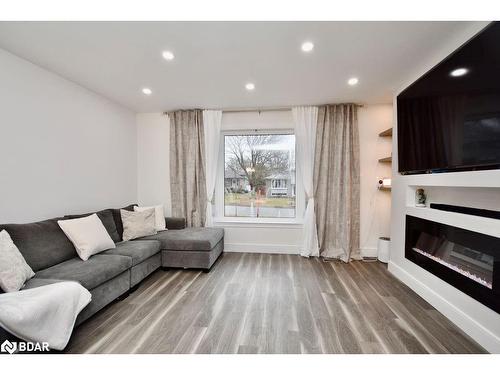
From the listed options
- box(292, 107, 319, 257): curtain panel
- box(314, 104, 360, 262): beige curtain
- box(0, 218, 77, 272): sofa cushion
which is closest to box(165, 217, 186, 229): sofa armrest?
box(0, 218, 77, 272): sofa cushion

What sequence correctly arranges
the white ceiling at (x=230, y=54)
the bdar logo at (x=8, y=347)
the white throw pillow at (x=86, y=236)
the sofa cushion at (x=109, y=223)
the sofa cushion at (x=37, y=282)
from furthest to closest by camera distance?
the sofa cushion at (x=109, y=223), the white throw pillow at (x=86, y=236), the white ceiling at (x=230, y=54), the sofa cushion at (x=37, y=282), the bdar logo at (x=8, y=347)

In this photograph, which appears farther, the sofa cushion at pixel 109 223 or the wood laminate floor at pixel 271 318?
the sofa cushion at pixel 109 223

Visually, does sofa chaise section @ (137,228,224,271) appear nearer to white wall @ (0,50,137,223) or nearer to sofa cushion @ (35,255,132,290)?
sofa cushion @ (35,255,132,290)

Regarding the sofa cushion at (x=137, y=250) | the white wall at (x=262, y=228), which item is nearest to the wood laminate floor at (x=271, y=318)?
the sofa cushion at (x=137, y=250)

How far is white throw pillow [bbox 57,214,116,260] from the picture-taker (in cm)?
241

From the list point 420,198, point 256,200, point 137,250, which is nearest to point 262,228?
point 256,200

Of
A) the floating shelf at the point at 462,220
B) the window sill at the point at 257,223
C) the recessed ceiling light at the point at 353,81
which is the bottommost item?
the window sill at the point at 257,223

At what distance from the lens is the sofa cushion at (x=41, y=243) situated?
205 cm

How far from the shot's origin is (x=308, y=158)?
3877 mm

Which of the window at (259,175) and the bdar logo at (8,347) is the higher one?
the window at (259,175)

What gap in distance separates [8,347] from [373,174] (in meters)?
4.46

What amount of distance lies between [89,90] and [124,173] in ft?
4.44

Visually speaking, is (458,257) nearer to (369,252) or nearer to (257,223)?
(369,252)

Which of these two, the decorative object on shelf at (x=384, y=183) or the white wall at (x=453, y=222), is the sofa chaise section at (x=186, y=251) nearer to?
the white wall at (x=453, y=222)
